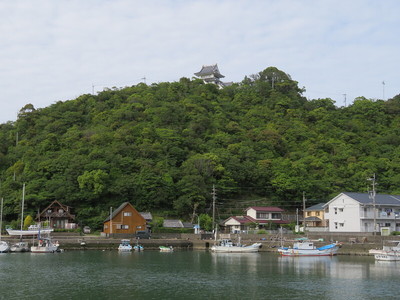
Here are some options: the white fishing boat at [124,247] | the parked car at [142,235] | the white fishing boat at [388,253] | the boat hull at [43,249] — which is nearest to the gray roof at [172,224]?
the parked car at [142,235]

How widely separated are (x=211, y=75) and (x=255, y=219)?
75750 mm

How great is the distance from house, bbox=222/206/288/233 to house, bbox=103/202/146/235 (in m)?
12.8

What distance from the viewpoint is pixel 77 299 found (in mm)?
21609

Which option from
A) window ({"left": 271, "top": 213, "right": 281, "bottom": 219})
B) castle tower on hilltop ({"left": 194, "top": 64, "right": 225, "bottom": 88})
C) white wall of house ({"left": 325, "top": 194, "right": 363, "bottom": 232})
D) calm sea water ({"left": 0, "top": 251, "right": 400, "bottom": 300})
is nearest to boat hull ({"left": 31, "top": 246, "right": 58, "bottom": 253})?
calm sea water ({"left": 0, "top": 251, "right": 400, "bottom": 300})

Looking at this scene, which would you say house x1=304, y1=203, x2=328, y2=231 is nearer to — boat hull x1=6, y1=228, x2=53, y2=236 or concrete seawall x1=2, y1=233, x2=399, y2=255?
concrete seawall x1=2, y1=233, x2=399, y2=255

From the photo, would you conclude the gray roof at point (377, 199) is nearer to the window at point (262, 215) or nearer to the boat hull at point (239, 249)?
the boat hull at point (239, 249)

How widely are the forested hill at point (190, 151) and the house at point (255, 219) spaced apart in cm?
433

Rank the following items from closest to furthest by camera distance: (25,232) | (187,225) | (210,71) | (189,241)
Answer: (25,232)
(189,241)
(187,225)
(210,71)

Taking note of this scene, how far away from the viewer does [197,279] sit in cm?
2861

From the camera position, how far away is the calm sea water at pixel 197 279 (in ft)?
75.4

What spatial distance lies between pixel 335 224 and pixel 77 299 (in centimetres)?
4110

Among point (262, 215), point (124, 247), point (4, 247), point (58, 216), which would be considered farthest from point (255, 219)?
point (4, 247)

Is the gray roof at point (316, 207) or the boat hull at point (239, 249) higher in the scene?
the gray roof at point (316, 207)

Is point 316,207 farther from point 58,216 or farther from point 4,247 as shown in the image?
point 4,247
